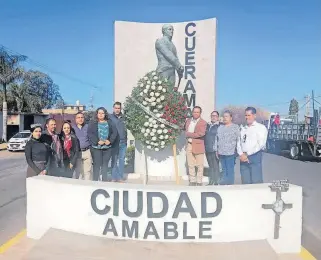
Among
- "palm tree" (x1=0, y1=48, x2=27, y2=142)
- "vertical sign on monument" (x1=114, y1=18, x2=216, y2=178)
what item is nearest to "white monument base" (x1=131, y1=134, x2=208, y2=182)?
"vertical sign on monument" (x1=114, y1=18, x2=216, y2=178)

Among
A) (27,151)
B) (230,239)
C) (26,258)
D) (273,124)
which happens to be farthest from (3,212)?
(273,124)

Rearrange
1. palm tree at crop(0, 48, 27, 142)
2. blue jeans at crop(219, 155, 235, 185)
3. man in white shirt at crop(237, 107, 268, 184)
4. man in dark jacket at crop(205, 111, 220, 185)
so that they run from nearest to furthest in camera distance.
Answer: man in white shirt at crop(237, 107, 268, 184) → blue jeans at crop(219, 155, 235, 185) → man in dark jacket at crop(205, 111, 220, 185) → palm tree at crop(0, 48, 27, 142)

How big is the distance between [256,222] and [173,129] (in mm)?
3349

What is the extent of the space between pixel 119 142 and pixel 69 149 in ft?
6.24

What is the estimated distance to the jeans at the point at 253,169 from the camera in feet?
18.6

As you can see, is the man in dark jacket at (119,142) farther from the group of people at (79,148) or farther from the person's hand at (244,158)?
the person's hand at (244,158)

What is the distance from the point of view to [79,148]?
6.09 meters

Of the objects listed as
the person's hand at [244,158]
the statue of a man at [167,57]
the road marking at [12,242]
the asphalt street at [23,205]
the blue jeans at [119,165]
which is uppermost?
the statue of a man at [167,57]

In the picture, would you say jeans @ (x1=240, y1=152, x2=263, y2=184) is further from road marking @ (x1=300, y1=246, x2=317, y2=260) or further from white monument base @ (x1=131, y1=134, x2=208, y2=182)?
white monument base @ (x1=131, y1=134, x2=208, y2=182)

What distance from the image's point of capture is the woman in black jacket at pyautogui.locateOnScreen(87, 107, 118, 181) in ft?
21.2

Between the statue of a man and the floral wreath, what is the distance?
1.03 metres

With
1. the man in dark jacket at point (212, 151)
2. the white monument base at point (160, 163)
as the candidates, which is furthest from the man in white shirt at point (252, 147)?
the white monument base at point (160, 163)

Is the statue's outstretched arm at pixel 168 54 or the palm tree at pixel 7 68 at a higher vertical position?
the palm tree at pixel 7 68

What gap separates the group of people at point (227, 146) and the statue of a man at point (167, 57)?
1.37 m
